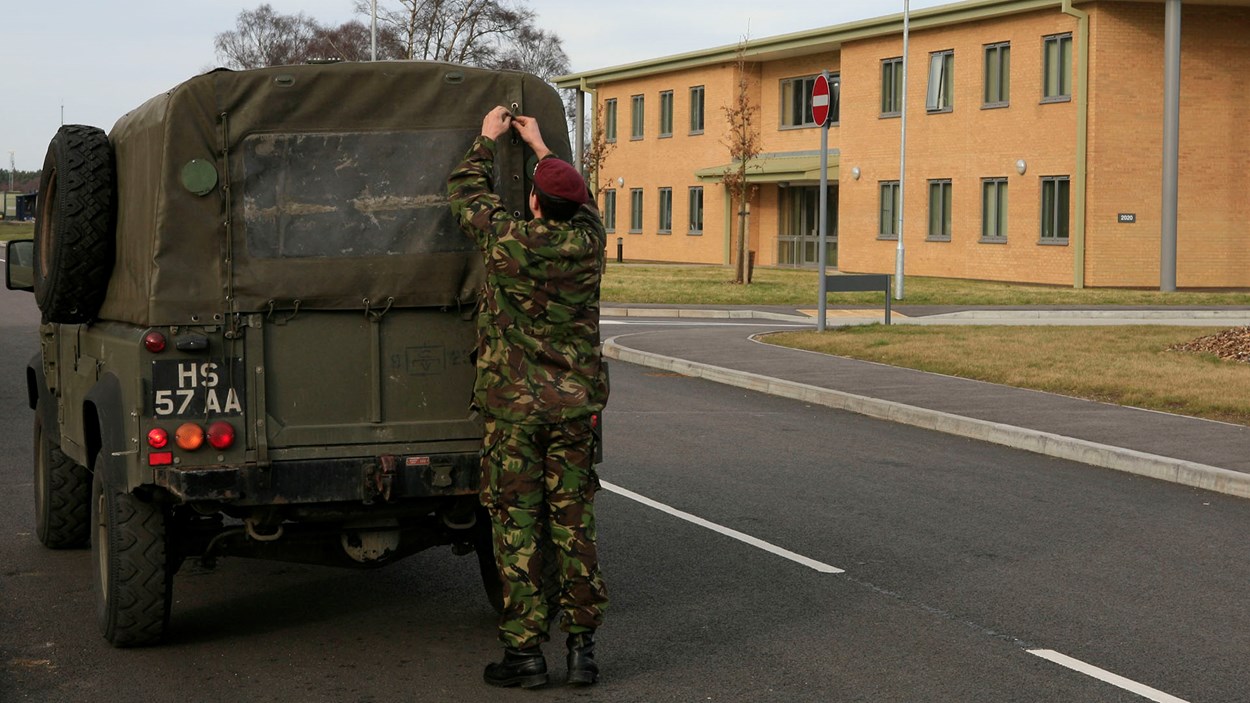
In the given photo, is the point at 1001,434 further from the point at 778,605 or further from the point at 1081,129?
the point at 1081,129

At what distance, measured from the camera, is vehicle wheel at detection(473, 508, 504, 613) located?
683 centimetres

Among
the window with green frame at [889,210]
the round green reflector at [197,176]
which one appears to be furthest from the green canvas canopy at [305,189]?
the window with green frame at [889,210]

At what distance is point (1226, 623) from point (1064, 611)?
0.69 metres

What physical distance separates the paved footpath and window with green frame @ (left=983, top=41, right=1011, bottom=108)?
68.2 feet

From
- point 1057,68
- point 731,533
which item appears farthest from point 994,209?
point 731,533

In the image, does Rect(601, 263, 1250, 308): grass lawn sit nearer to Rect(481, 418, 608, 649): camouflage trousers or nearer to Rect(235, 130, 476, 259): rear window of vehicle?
Rect(235, 130, 476, 259): rear window of vehicle

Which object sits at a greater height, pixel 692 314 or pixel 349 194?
pixel 349 194

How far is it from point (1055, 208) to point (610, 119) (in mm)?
25559

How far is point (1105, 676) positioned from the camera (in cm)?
626

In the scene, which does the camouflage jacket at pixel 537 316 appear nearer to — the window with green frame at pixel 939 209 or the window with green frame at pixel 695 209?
the window with green frame at pixel 939 209

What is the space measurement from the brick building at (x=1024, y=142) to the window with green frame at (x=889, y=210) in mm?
50

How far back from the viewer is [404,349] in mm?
6469

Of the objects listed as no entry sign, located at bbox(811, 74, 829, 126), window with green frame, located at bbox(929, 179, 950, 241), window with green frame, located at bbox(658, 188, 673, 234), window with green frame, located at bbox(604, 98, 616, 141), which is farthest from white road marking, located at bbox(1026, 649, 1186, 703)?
window with green frame, located at bbox(604, 98, 616, 141)

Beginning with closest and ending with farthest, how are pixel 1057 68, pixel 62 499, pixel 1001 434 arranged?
pixel 62 499 → pixel 1001 434 → pixel 1057 68
